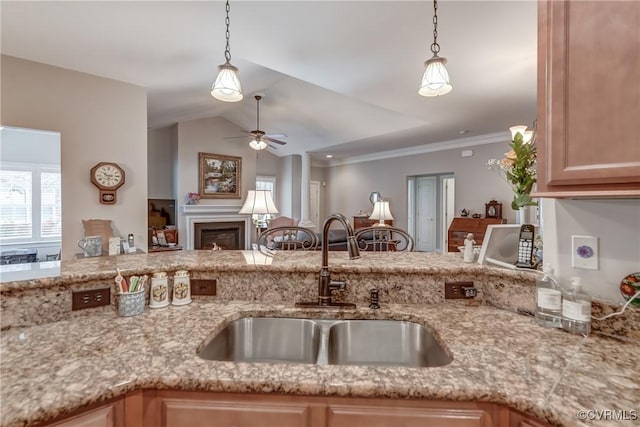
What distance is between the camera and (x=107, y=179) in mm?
3385

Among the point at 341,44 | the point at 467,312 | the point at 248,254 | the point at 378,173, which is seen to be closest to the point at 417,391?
the point at 467,312

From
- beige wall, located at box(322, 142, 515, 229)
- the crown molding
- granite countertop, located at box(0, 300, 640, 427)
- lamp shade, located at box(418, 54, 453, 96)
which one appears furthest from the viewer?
beige wall, located at box(322, 142, 515, 229)

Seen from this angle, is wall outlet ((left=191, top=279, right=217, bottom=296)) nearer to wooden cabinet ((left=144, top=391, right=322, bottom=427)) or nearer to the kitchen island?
the kitchen island

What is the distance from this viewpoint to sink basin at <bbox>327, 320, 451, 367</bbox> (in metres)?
1.21

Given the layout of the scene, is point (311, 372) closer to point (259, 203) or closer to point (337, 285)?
point (337, 285)

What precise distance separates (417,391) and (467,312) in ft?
2.08

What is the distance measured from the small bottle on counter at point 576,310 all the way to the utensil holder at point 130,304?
160 centimetres

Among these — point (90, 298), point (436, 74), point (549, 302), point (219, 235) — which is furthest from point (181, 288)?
point (219, 235)

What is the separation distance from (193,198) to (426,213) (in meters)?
5.16

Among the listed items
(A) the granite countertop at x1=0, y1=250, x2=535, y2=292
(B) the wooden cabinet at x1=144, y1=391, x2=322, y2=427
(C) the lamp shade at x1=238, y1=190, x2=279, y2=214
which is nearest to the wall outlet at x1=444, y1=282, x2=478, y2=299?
(A) the granite countertop at x1=0, y1=250, x2=535, y2=292

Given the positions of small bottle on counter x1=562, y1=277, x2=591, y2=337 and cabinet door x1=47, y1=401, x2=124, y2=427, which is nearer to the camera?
cabinet door x1=47, y1=401, x2=124, y2=427

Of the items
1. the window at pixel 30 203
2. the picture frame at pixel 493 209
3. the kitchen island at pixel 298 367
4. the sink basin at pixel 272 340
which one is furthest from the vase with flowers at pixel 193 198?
the picture frame at pixel 493 209

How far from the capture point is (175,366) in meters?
0.83

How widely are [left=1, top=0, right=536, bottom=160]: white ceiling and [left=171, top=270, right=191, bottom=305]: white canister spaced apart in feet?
6.82
